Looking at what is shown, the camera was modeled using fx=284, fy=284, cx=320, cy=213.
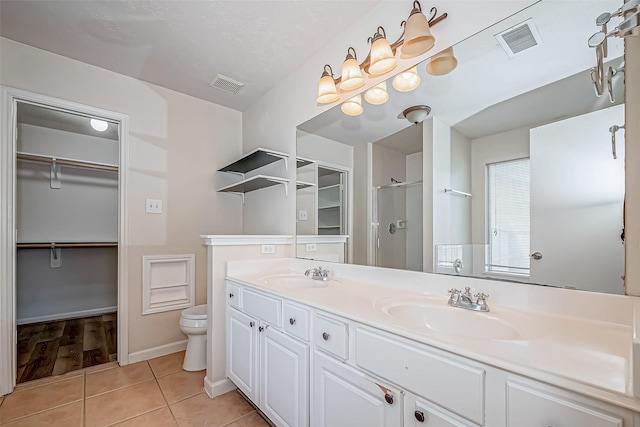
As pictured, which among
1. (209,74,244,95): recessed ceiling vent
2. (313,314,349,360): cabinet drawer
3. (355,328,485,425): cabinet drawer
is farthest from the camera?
(209,74,244,95): recessed ceiling vent

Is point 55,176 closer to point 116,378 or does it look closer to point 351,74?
point 116,378

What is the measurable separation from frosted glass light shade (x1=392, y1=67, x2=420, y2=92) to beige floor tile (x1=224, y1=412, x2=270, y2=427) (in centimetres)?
203

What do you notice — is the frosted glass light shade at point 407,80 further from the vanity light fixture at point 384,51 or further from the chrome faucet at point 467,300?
the chrome faucet at point 467,300

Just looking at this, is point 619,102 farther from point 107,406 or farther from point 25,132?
point 25,132

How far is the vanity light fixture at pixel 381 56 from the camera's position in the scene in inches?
57.0

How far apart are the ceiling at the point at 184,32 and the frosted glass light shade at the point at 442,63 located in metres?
0.58

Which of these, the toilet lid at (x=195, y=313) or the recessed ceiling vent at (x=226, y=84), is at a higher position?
the recessed ceiling vent at (x=226, y=84)

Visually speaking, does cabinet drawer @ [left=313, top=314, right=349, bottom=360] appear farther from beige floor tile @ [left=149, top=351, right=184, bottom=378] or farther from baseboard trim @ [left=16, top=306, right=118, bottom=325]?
baseboard trim @ [left=16, top=306, right=118, bottom=325]

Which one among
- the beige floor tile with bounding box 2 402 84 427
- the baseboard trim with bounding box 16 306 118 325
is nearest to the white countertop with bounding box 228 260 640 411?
the beige floor tile with bounding box 2 402 84 427

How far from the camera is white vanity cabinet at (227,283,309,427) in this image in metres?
1.32


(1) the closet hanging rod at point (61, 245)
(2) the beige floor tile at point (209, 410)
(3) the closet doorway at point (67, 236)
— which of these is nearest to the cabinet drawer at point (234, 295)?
(2) the beige floor tile at point (209, 410)

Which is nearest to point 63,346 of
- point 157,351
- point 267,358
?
point 157,351

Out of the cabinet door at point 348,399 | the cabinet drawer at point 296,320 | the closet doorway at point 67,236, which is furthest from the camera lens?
the closet doorway at point 67,236

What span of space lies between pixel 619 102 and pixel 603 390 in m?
0.92
